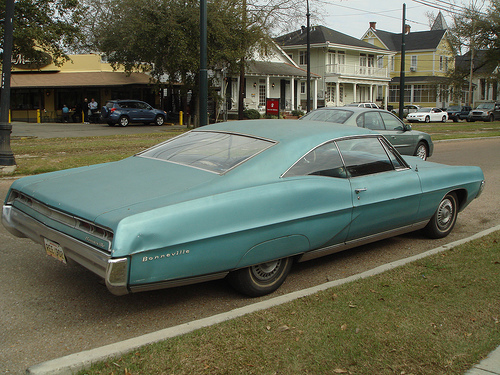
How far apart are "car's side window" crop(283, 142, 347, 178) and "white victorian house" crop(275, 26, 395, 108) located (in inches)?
1838

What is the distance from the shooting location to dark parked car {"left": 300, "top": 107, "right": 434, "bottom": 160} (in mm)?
12000

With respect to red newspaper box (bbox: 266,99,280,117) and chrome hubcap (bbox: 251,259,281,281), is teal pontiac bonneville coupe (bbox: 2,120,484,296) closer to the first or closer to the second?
chrome hubcap (bbox: 251,259,281,281)

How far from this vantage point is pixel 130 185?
4219 mm

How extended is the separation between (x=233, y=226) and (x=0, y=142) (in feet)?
31.8

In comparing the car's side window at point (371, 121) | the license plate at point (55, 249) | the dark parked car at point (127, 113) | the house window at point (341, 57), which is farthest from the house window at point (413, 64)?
the license plate at point (55, 249)

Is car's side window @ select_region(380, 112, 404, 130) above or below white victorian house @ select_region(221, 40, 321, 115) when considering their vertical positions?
below

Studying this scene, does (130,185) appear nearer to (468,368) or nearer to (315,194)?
(315,194)

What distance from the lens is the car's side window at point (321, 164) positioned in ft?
15.2

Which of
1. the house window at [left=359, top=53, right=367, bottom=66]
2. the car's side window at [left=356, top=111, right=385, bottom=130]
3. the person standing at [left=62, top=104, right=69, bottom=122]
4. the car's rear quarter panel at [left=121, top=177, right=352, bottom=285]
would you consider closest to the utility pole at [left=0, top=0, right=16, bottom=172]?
the car's side window at [left=356, top=111, right=385, bottom=130]

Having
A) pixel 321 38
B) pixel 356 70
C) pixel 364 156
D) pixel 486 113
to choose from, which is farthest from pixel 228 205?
pixel 356 70

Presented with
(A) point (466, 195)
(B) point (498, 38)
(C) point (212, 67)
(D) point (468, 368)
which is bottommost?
(D) point (468, 368)

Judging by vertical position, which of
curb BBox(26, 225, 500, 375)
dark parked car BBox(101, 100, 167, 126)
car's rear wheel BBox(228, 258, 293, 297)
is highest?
dark parked car BBox(101, 100, 167, 126)

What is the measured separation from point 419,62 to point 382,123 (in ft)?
188

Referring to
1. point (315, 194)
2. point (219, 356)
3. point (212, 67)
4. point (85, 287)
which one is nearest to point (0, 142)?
point (85, 287)
